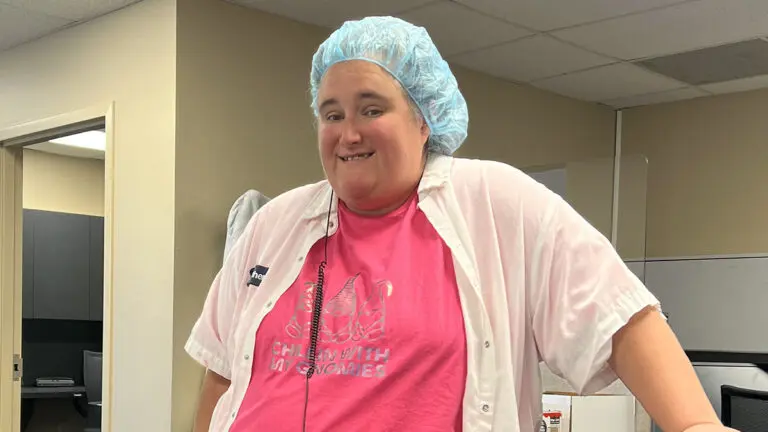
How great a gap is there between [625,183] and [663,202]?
0.91 meters

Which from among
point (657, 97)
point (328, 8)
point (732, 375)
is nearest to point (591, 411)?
point (732, 375)

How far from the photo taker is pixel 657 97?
463 cm

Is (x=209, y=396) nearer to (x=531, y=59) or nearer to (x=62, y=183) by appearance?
(x=531, y=59)

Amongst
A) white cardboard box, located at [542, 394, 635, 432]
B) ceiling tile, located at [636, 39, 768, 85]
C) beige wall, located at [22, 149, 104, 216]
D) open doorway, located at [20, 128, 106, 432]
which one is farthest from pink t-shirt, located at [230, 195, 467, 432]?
beige wall, located at [22, 149, 104, 216]

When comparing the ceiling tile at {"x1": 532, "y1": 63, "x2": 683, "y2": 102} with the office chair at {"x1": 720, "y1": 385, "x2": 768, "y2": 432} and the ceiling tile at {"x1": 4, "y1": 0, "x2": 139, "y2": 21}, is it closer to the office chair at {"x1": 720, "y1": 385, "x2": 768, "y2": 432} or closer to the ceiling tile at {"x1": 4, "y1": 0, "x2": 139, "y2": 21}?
the office chair at {"x1": 720, "y1": 385, "x2": 768, "y2": 432}

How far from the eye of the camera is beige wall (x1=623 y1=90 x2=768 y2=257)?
438 cm

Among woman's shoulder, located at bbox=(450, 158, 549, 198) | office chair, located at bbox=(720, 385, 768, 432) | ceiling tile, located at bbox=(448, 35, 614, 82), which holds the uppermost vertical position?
ceiling tile, located at bbox=(448, 35, 614, 82)

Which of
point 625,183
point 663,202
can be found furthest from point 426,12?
point 663,202

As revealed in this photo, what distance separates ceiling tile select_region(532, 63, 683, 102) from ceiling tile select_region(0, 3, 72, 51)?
227 cm

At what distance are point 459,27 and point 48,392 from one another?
3595 mm

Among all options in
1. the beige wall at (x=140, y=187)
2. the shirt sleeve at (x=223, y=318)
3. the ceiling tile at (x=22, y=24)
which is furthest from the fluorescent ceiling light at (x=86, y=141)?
the shirt sleeve at (x=223, y=318)

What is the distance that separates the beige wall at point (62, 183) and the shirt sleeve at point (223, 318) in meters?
4.82

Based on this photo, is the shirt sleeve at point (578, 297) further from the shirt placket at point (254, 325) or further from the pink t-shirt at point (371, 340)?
the shirt placket at point (254, 325)

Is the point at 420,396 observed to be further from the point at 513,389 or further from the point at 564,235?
the point at 564,235
